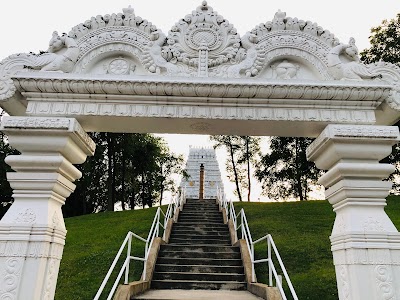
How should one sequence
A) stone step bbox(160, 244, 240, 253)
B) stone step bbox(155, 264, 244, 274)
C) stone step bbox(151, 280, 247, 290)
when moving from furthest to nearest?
stone step bbox(160, 244, 240, 253)
stone step bbox(155, 264, 244, 274)
stone step bbox(151, 280, 247, 290)

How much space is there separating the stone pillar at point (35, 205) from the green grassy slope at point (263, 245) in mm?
4658

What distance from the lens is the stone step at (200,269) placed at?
671 cm

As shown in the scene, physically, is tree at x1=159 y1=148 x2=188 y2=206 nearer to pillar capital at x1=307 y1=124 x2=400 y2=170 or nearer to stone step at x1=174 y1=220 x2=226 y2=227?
stone step at x1=174 y1=220 x2=226 y2=227

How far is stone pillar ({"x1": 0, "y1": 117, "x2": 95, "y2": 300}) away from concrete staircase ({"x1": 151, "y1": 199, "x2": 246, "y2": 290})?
14.0 ft

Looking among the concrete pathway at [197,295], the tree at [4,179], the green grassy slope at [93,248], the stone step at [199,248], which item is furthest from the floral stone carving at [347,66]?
the tree at [4,179]

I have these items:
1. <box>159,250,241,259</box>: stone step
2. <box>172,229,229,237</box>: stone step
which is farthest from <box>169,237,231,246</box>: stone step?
<box>159,250,241,259</box>: stone step

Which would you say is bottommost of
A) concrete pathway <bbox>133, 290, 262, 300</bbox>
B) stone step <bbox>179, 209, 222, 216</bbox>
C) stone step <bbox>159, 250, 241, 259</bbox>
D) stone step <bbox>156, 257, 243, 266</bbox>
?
concrete pathway <bbox>133, 290, 262, 300</bbox>

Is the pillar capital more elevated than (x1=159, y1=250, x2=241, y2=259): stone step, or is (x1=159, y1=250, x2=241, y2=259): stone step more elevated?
the pillar capital

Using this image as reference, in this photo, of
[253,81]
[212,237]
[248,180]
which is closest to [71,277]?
[212,237]

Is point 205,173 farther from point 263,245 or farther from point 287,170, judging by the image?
point 263,245

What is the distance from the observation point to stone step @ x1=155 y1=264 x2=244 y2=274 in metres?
6.71

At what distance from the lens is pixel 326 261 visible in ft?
24.5

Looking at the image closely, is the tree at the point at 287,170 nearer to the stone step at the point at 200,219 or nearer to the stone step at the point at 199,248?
the stone step at the point at 200,219

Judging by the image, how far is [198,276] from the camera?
21.2 ft
